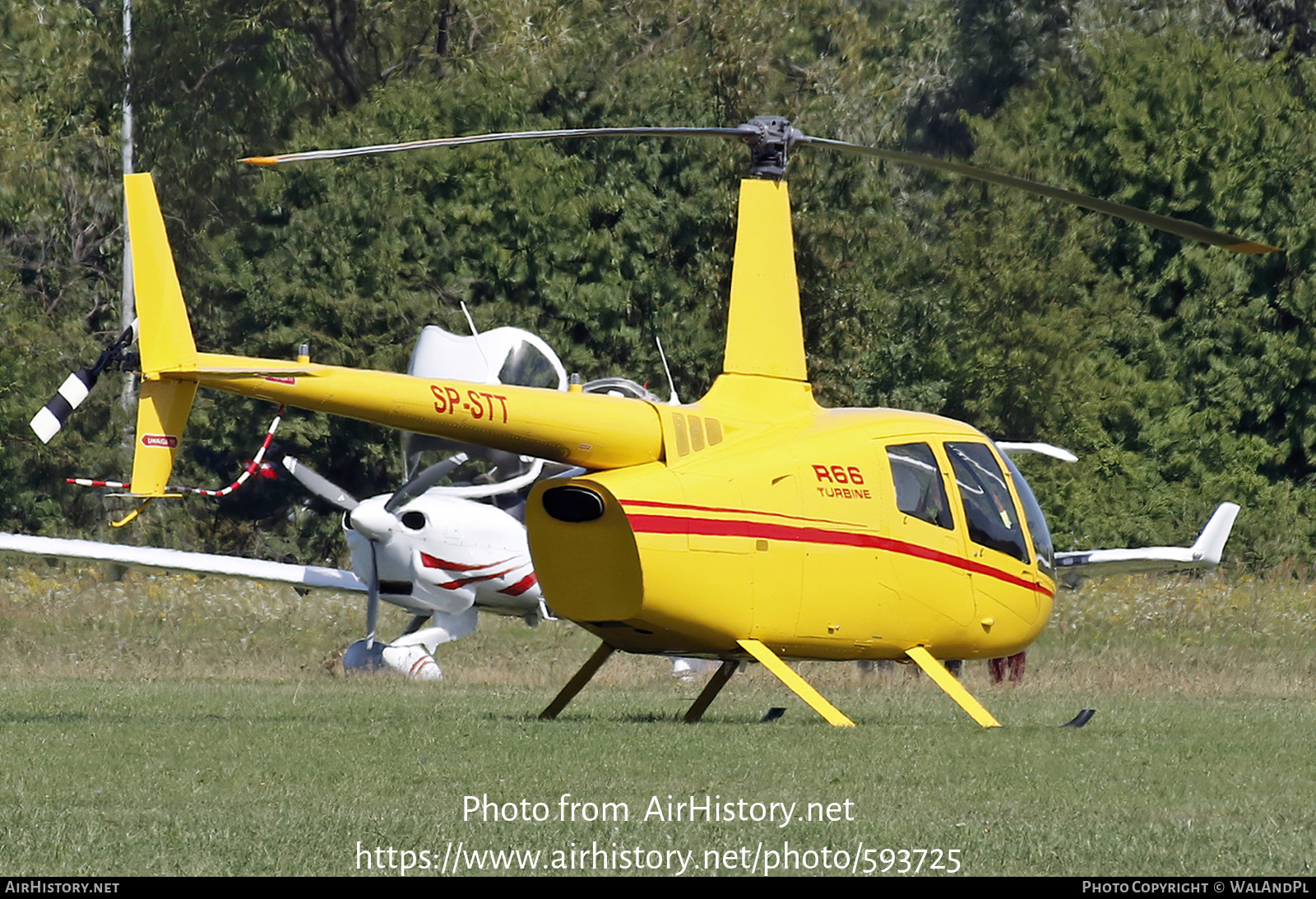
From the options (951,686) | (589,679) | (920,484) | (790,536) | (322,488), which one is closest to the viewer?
(790,536)

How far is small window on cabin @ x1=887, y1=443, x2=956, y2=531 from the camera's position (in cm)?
1390

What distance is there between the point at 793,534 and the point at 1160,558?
24.9ft

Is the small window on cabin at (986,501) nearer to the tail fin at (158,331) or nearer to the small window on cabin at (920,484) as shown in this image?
the small window on cabin at (920,484)

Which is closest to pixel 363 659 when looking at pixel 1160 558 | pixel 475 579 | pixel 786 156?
pixel 475 579

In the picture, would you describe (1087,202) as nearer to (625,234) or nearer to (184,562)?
(184,562)

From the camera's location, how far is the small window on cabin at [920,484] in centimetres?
1390

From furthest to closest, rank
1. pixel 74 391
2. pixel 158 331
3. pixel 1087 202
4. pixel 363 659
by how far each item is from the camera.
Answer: pixel 363 659 < pixel 1087 202 < pixel 74 391 < pixel 158 331

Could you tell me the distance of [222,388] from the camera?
11.1 meters

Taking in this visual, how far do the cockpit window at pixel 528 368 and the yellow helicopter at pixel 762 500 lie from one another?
24.5 ft

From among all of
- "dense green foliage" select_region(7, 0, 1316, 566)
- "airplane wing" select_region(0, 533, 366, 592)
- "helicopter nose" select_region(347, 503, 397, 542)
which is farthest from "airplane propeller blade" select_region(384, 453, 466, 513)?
"dense green foliage" select_region(7, 0, 1316, 566)

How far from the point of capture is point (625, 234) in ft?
122
